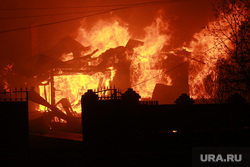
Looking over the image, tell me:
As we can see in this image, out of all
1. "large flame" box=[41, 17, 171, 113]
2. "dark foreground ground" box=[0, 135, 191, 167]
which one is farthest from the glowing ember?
"dark foreground ground" box=[0, 135, 191, 167]

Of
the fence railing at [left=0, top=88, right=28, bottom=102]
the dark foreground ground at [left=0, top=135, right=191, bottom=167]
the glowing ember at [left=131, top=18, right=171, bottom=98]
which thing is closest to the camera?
the dark foreground ground at [left=0, top=135, right=191, bottom=167]

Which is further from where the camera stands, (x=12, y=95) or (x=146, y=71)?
(x=146, y=71)

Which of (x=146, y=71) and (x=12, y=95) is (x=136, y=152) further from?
(x=146, y=71)

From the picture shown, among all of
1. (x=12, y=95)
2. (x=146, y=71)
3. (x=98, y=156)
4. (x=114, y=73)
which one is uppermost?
(x=146, y=71)

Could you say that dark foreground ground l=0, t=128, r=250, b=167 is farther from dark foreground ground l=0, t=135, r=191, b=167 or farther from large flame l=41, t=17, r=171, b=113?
large flame l=41, t=17, r=171, b=113

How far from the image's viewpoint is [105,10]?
129 feet

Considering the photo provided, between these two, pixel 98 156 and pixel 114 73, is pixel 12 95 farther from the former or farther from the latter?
pixel 98 156

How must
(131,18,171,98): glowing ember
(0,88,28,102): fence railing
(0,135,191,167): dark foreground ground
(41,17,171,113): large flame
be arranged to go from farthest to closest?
(131,18,171,98): glowing ember, (41,17,171,113): large flame, (0,88,28,102): fence railing, (0,135,191,167): dark foreground ground

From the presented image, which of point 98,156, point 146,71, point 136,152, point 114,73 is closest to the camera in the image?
point 98,156

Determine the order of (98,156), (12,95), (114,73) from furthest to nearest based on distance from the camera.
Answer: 1. (12,95)
2. (114,73)
3. (98,156)

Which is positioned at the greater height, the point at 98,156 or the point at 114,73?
the point at 114,73

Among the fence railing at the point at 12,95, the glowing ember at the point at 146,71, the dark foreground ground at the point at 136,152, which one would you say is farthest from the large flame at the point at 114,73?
the dark foreground ground at the point at 136,152

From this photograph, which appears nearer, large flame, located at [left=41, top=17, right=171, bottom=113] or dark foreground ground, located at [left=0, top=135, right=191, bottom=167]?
dark foreground ground, located at [left=0, top=135, right=191, bottom=167]

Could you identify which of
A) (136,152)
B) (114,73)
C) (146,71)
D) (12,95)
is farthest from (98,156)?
(146,71)
